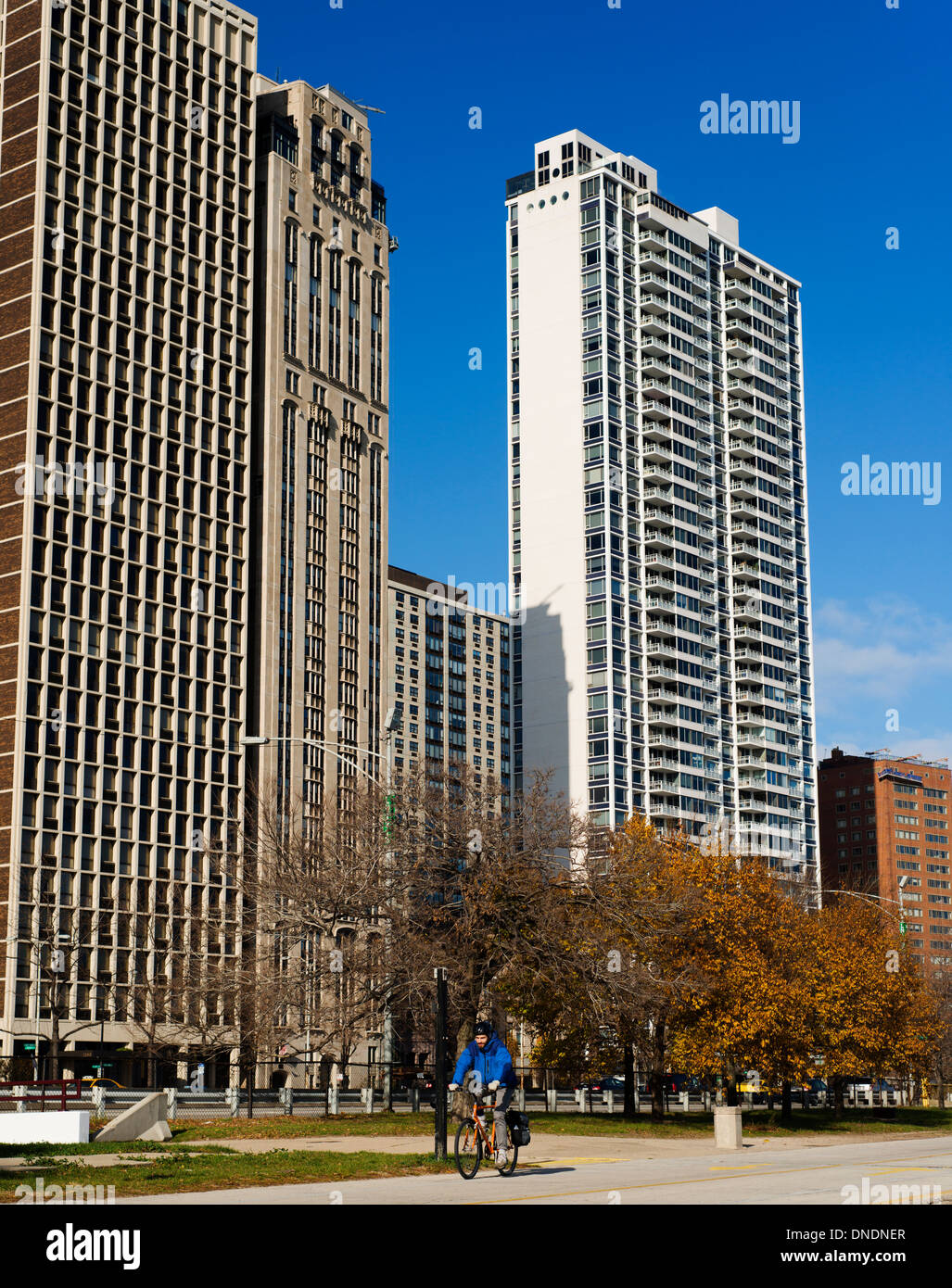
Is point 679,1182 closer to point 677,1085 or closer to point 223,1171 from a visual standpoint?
point 223,1171

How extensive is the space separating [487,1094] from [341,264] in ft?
378

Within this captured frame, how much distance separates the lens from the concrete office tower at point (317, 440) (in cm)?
11731

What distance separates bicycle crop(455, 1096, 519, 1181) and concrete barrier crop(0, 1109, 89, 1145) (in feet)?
27.6

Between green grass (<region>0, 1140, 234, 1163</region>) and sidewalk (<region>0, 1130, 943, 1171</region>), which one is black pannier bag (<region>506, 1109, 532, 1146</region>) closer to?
sidewalk (<region>0, 1130, 943, 1171</region>)

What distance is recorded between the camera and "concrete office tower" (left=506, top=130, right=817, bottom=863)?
460 feet

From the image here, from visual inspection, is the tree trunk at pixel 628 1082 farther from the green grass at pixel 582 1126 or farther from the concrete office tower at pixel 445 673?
the concrete office tower at pixel 445 673

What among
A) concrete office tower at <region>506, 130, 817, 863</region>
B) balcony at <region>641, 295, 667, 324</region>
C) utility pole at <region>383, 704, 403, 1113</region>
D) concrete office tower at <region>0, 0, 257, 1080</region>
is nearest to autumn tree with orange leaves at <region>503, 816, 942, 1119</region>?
utility pole at <region>383, 704, 403, 1113</region>

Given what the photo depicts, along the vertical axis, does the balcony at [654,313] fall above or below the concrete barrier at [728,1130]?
above

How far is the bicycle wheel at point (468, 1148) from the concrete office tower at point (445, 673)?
502 feet

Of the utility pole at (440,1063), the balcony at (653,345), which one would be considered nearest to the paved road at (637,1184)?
the utility pole at (440,1063)

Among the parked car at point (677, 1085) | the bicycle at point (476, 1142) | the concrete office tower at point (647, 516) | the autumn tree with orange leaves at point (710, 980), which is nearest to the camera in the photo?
the bicycle at point (476, 1142)
